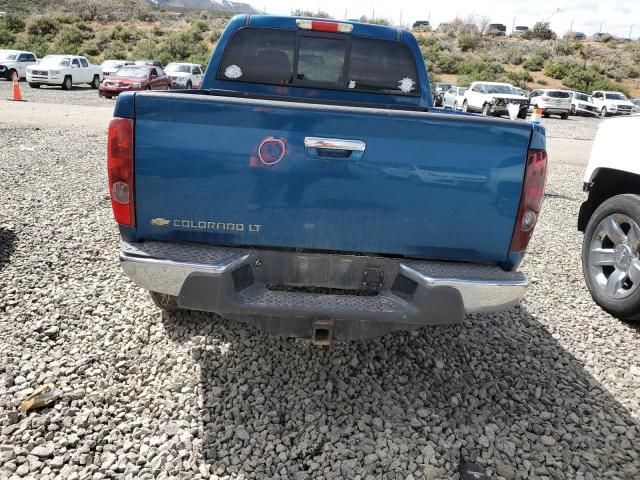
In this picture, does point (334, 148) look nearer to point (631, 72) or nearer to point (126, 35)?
point (126, 35)

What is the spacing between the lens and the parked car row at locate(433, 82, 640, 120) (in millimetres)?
26438

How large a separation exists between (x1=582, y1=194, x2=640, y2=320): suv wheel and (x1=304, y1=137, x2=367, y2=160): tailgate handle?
275cm

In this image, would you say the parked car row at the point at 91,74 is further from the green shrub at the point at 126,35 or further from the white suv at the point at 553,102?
the green shrub at the point at 126,35

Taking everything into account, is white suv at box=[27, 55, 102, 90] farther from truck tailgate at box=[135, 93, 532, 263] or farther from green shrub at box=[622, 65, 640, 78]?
green shrub at box=[622, 65, 640, 78]

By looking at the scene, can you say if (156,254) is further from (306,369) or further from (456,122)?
(456,122)

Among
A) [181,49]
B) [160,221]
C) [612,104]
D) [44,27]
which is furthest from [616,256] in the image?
[44,27]

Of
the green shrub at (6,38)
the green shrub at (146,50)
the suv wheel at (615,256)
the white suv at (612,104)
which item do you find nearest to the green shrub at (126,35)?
the green shrub at (146,50)

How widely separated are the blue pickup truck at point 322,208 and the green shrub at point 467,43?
61.1 meters

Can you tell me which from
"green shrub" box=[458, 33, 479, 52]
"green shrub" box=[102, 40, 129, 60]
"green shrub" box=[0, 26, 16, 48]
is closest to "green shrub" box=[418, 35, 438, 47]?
"green shrub" box=[458, 33, 479, 52]

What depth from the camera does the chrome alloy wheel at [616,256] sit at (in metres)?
4.16

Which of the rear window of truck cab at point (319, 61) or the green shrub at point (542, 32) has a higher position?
the green shrub at point (542, 32)

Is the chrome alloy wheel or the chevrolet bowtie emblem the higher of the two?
the chevrolet bowtie emblem

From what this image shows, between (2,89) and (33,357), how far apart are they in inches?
982

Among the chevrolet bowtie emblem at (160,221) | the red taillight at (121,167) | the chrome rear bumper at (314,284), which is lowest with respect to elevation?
the chrome rear bumper at (314,284)
